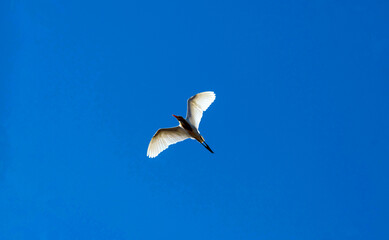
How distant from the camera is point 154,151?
19.1 m

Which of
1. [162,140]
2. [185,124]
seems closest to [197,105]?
[185,124]

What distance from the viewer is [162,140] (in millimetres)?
19172

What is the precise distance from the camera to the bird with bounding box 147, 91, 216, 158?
59.6ft

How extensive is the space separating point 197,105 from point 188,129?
1275 millimetres

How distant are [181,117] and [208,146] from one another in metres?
1.98

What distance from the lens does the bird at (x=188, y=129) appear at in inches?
715

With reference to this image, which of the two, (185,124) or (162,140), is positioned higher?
(162,140)

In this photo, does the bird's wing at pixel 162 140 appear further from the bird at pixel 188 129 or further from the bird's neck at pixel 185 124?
the bird's neck at pixel 185 124

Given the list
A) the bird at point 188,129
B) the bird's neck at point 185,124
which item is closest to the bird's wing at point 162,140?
the bird at point 188,129

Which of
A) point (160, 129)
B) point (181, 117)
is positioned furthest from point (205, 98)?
point (160, 129)

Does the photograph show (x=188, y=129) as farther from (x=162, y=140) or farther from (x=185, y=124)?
(x=162, y=140)

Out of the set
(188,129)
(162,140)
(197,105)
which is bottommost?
(188,129)

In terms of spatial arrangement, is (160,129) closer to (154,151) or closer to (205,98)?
(154,151)

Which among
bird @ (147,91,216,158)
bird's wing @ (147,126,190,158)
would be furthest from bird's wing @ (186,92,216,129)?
bird's wing @ (147,126,190,158)
